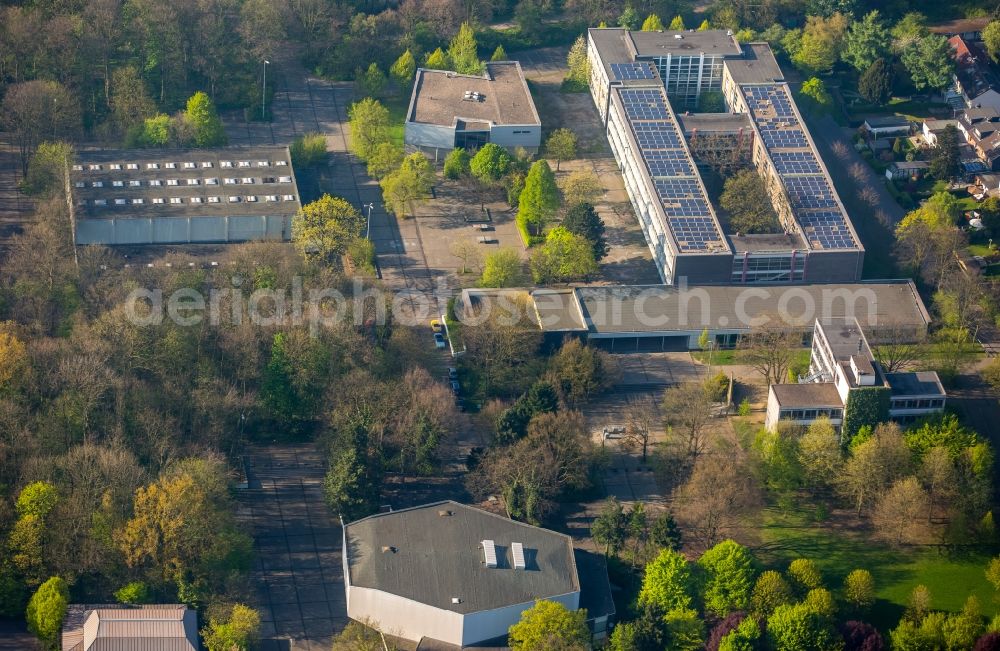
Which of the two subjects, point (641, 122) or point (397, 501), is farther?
point (641, 122)

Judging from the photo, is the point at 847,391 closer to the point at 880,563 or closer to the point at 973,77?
the point at 880,563

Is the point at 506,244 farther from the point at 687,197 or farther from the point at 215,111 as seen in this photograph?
the point at 215,111

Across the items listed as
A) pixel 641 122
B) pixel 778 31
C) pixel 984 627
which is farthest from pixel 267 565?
pixel 778 31

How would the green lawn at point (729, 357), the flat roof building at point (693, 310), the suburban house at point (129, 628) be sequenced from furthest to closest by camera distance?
the flat roof building at point (693, 310) → the green lawn at point (729, 357) → the suburban house at point (129, 628)

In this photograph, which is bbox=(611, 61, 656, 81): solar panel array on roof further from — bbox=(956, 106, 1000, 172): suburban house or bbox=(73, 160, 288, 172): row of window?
bbox=(73, 160, 288, 172): row of window

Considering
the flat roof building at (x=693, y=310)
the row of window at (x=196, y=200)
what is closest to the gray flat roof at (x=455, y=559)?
the flat roof building at (x=693, y=310)

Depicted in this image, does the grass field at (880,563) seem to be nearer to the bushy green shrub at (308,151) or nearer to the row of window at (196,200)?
the row of window at (196,200)
